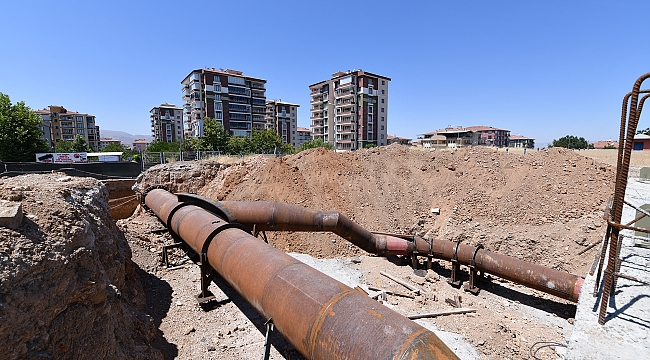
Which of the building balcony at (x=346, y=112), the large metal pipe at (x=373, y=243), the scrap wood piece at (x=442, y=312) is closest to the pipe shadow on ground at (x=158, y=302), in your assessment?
the large metal pipe at (x=373, y=243)

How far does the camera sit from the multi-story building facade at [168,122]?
3484 inches

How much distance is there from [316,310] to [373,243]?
7.05 meters

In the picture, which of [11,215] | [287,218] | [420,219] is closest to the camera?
[11,215]

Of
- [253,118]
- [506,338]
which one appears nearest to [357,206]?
[506,338]

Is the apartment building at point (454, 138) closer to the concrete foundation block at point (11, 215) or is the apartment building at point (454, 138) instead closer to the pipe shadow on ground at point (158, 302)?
the pipe shadow on ground at point (158, 302)

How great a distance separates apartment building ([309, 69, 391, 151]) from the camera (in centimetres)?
5909

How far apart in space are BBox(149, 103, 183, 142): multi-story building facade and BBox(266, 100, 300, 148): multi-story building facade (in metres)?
29.6

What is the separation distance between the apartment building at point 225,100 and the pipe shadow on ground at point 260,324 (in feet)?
177

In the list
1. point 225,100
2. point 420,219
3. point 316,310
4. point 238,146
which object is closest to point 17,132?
point 238,146

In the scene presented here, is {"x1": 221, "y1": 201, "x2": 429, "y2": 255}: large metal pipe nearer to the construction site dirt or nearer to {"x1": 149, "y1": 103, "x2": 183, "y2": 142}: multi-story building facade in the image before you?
the construction site dirt

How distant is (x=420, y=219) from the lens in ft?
44.4

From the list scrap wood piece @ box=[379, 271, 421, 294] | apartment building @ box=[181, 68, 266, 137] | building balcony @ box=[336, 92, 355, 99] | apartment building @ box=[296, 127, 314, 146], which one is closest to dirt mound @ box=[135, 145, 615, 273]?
scrap wood piece @ box=[379, 271, 421, 294]

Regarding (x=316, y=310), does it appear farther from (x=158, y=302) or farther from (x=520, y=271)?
(x=520, y=271)

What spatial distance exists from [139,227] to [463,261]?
1117 centimetres
